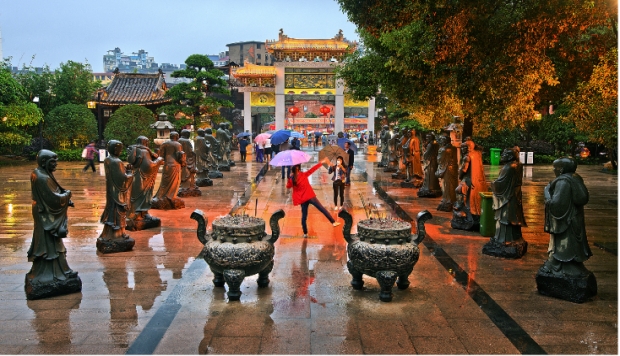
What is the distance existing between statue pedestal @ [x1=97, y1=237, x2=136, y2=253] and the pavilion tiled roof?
24123mm

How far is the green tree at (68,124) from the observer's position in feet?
94.1

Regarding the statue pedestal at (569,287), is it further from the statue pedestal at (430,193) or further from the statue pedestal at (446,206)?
the statue pedestal at (430,193)

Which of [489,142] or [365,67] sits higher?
[365,67]

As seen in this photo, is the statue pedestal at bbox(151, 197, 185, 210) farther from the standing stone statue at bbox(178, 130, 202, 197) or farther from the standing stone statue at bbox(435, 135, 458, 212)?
the standing stone statue at bbox(435, 135, 458, 212)

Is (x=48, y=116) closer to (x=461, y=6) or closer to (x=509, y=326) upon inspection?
(x=461, y=6)

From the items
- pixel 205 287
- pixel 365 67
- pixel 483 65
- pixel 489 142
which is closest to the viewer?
pixel 205 287

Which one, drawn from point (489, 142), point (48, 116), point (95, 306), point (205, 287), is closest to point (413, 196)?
point (205, 287)

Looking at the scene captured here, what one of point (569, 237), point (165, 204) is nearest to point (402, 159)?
point (165, 204)

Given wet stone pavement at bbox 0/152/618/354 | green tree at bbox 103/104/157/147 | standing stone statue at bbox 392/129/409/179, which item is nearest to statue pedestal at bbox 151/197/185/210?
wet stone pavement at bbox 0/152/618/354

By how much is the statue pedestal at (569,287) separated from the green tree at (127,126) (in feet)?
76.0

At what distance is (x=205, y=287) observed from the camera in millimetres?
6996

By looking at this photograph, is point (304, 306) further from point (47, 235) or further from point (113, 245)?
point (113, 245)

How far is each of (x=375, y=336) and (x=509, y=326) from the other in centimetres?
146

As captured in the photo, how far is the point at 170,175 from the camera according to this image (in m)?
13.0
